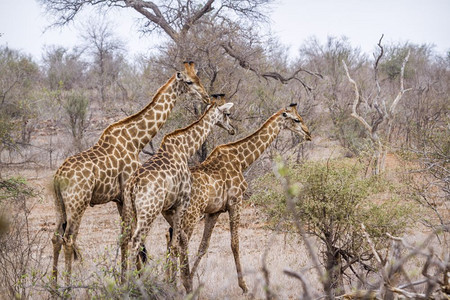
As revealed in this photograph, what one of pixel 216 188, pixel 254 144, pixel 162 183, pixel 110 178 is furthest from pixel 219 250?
pixel 162 183

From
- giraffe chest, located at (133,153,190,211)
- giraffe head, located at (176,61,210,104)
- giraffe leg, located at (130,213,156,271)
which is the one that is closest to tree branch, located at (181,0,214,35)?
giraffe head, located at (176,61,210,104)

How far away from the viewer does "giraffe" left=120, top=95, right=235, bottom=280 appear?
522cm

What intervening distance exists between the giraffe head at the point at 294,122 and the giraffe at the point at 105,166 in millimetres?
1117

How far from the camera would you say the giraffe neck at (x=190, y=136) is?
6.09m

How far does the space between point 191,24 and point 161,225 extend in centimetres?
494

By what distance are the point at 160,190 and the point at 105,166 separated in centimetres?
102

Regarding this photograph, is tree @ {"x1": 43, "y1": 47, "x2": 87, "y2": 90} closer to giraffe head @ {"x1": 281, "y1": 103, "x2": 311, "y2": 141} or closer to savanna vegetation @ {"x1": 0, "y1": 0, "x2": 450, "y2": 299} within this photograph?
savanna vegetation @ {"x1": 0, "y1": 0, "x2": 450, "y2": 299}

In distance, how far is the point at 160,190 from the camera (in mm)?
5359

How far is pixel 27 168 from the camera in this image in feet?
55.3

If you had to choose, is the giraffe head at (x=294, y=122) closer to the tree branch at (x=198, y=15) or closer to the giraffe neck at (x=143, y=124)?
the giraffe neck at (x=143, y=124)

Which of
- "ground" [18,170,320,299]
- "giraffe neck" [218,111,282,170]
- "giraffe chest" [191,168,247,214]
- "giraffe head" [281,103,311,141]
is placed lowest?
"ground" [18,170,320,299]

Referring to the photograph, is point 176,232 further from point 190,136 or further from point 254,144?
point 254,144

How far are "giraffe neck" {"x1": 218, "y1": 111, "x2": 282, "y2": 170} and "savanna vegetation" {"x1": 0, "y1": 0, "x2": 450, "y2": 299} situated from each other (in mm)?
332

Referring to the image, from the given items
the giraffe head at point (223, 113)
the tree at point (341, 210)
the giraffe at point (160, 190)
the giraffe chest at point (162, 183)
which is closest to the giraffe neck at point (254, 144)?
the giraffe head at point (223, 113)
